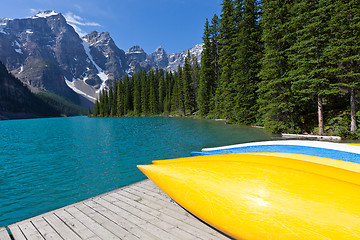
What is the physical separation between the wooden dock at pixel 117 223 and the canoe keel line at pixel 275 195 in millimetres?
374

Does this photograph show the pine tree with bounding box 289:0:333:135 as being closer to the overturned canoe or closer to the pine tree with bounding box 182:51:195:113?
the overturned canoe

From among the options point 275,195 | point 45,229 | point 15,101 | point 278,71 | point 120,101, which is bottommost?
point 45,229

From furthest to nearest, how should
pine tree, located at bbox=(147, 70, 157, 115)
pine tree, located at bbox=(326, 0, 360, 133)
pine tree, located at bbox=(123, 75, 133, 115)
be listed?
pine tree, located at bbox=(123, 75, 133, 115) → pine tree, located at bbox=(147, 70, 157, 115) → pine tree, located at bbox=(326, 0, 360, 133)

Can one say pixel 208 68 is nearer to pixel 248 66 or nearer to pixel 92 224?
pixel 248 66

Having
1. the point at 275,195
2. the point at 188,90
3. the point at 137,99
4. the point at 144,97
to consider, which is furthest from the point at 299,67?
the point at 137,99

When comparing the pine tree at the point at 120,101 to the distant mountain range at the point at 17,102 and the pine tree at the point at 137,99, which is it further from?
the distant mountain range at the point at 17,102

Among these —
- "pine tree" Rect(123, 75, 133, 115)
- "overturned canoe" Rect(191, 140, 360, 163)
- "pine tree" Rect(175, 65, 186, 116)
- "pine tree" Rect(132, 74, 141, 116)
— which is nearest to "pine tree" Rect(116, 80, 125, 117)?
"pine tree" Rect(123, 75, 133, 115)

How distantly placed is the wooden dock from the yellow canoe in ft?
1.26

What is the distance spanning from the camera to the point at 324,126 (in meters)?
14.0

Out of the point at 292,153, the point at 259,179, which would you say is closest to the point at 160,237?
the point at 259,179

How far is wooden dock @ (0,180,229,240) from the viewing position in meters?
3.00

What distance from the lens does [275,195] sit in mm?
2432

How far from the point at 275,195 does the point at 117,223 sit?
9.13ft

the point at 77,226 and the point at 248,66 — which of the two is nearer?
the point at 77,226
